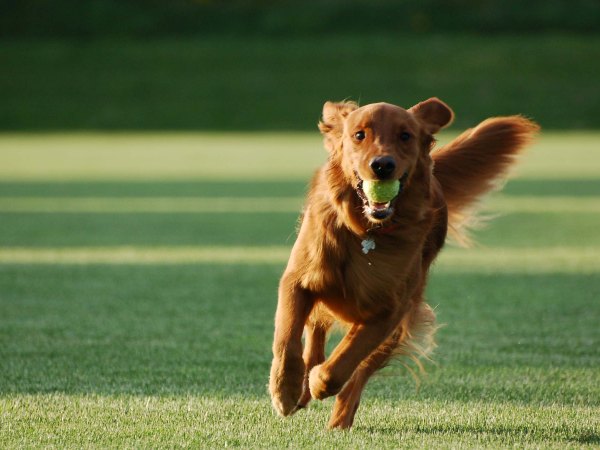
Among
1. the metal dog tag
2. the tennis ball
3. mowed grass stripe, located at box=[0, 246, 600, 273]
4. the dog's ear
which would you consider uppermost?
the dog's ear

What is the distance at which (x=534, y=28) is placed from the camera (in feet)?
150

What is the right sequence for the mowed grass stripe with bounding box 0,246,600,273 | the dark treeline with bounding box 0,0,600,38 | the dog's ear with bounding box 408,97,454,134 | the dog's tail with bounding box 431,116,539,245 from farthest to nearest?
the dark treeline with bounding box 0,0,600,38 → the mowed grass stripe with bounding box 0,246,600,273 → the dog's tail with bounding box 431,116,539,245 → the dog's ear with bounding box 408,97,454,134

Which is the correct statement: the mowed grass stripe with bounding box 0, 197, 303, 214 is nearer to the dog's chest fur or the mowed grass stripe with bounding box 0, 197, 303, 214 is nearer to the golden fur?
the golden fur

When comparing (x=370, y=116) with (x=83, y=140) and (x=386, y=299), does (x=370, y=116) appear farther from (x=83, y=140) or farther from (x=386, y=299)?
(x=83, y=140)

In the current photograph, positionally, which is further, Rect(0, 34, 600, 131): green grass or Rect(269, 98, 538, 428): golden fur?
Rect(0, 34, 600, 131): green grass

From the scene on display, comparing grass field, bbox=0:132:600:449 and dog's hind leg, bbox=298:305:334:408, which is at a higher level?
dog's hind leg, bbox=298:305:334:408

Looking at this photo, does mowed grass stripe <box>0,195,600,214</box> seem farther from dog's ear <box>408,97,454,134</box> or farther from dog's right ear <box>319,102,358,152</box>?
dog's ear <box>408,97,454,134</box>

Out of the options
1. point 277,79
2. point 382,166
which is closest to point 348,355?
point 382,166

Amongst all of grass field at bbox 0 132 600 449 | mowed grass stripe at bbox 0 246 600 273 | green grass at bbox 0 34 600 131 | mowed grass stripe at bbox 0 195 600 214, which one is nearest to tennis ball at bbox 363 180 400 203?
grass field at bbox 0 132 600 449

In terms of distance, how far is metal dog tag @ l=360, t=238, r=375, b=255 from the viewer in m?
3.75

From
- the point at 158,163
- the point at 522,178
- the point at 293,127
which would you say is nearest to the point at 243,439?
the point at 522,178

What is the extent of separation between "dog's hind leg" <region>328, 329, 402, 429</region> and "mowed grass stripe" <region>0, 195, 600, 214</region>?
8304 millimetres

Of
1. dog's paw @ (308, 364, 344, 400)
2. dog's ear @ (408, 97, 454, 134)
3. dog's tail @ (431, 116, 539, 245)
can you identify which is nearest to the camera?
dog's paw @ (308, 364, 344, 400)

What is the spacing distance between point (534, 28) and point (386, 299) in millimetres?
43710
